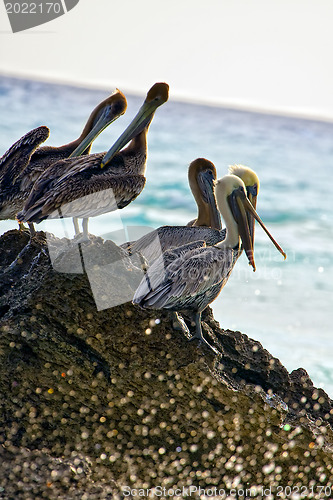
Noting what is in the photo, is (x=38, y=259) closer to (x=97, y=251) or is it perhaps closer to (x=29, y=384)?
(x=97, y=251)

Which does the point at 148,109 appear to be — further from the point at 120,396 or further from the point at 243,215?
the point at 120,396

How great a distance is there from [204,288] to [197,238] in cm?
110

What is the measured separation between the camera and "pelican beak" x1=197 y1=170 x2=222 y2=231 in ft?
20.1

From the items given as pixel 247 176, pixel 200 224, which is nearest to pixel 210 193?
pixel 200 224

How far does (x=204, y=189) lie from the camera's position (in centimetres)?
625

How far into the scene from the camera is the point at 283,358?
11.1 meters

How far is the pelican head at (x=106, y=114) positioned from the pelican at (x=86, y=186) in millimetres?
316

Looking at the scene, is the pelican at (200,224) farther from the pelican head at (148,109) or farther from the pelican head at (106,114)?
the pelican head at (106,114)

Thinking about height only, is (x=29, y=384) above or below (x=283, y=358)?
above

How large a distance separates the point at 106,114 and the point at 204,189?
1158 millimetres

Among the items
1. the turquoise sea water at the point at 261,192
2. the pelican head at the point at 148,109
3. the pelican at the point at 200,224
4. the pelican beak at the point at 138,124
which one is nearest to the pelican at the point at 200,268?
the pelican at the point at 200,224

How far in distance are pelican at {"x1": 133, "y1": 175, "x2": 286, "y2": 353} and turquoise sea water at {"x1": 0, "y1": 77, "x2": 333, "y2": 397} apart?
3530 millimetres

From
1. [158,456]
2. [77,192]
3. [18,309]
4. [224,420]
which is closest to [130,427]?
[158,456]

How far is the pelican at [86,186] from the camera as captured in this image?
4441 mm
